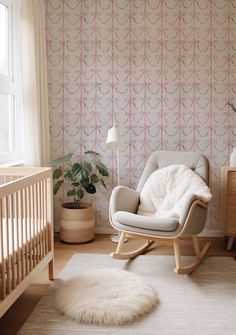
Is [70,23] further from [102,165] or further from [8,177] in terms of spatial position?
[8,177]

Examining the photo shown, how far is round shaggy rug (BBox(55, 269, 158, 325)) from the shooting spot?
88.6 inches

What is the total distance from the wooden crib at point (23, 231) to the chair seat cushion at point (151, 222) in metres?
0.55

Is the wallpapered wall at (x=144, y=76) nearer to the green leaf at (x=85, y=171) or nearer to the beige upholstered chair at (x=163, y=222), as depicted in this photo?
the green leaf at (x=85, y=171)

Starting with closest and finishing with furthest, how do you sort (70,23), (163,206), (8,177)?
(8,177), (163,206), (70,23)

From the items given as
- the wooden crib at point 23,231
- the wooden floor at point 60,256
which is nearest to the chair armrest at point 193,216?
the wooden floor at point 60,256

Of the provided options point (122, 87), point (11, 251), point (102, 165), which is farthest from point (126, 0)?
point (11, 251)

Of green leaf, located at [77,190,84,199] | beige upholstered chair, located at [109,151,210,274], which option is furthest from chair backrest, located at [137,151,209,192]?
green leaf, located at [77,190,84,199]

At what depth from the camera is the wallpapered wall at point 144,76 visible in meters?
3.95

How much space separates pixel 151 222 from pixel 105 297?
0.71m

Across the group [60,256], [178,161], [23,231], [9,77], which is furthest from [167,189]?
[9,77]

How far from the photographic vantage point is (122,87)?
4035 millimetres

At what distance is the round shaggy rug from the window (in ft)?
4.41

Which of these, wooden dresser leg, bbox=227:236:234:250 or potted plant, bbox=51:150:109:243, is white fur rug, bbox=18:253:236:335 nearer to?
wooden dresser leg, bbox=227:236:234:250

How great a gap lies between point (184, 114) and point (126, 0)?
1.17 m
